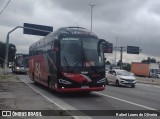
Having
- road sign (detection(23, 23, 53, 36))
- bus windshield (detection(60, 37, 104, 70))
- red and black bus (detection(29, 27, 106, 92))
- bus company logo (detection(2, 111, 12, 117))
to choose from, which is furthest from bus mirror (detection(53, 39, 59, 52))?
road sign (detection(23, 23, 53, 36))

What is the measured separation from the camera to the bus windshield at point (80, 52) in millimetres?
19375

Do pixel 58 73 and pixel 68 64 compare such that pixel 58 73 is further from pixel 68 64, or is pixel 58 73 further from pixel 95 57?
pixel 95 57

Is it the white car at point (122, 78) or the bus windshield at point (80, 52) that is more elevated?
the bus windshield at point (80, 52)

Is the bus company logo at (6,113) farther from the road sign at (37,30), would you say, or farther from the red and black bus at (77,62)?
the road sign at (37,30)

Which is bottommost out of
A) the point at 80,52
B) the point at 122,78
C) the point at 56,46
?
the point at 122,78

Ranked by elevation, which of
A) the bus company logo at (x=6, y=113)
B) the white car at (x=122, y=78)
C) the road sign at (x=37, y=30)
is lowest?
the bus company logo at (x=6, y=113)

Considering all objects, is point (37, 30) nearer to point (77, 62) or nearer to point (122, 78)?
point (122, 78)

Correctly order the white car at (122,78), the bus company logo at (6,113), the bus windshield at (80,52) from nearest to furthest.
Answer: the bus company logo at (6,113), the bus windshield at (80,52), the white car at (122,78)

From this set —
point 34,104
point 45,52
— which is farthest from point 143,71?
point 34,104

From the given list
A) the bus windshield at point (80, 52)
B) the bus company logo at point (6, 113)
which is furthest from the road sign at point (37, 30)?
the bus company logo at point (6, 113)

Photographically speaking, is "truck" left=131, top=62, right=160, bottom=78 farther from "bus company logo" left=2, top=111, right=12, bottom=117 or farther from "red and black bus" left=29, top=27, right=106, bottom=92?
"bus company logo" left=2, top=111, right=12, bottom=117

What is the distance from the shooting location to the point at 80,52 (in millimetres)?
19453

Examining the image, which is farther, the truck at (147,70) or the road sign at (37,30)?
the truck at (147,70)

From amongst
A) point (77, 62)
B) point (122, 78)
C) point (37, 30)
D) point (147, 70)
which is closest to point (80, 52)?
point (77, 62)
